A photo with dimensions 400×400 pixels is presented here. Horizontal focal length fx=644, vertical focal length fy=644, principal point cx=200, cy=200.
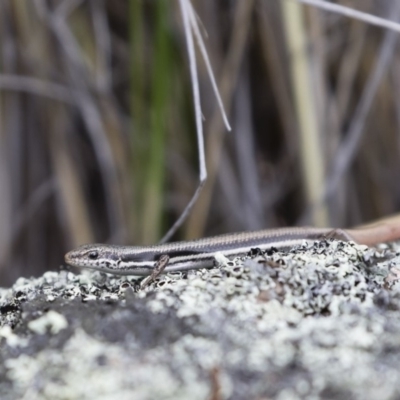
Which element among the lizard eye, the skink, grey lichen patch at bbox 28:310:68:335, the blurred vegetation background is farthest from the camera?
the blurred vegetation background

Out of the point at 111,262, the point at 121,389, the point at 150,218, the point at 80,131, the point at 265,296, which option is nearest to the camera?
the point at 121,389

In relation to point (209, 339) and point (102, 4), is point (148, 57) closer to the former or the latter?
point (102, 4)

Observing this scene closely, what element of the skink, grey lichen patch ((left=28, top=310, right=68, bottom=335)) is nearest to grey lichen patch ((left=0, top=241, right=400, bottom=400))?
grey lichen patch ((left=28, top=310, right=68, bottom=335))

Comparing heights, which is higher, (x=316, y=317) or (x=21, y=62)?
(x=21, y=62)

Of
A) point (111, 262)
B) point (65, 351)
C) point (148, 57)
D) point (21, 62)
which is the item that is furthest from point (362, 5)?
point (65, 351)

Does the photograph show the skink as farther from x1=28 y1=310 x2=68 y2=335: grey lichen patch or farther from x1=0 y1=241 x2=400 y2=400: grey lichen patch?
x1=28 y1=310 x2=68 y2=335: grey lichen patch

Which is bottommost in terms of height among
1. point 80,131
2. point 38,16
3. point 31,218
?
point 31,218

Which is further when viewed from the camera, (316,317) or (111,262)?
(111,262)
